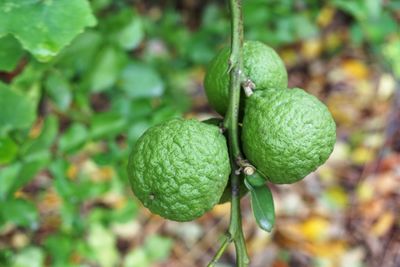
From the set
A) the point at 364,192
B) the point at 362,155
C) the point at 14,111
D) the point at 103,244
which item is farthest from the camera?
the point at 362,155

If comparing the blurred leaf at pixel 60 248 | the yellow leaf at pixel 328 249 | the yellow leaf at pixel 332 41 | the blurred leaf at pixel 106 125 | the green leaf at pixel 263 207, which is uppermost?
the green leaf at pixel 263 207

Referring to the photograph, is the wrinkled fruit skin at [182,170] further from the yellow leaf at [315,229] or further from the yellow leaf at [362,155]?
the yellow leaf at [362,155]

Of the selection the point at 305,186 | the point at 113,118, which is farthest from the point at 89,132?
the point at 305,186

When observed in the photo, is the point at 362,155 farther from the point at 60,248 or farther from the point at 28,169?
the point at 28,169

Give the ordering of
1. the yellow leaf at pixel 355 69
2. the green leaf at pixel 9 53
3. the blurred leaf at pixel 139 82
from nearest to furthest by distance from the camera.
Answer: the green leaf at pixel 9 53, the blurred leaf at pixel 139 82, the yellow leaf at pixel 355 69

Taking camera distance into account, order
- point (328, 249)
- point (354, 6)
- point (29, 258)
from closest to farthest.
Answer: point (29, 258)
point (354, 6)
point (328, 249)

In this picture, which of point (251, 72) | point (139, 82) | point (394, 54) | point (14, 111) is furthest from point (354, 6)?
point (14, 111)

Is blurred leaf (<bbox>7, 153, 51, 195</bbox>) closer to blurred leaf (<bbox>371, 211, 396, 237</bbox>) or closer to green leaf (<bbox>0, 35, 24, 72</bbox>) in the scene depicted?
green leaf (<bbox>0, 35, 24, 72</bbox>)

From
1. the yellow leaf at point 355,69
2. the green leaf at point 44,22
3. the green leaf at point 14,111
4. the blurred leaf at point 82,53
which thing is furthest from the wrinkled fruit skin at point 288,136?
the yellow leaf at point 355,69
